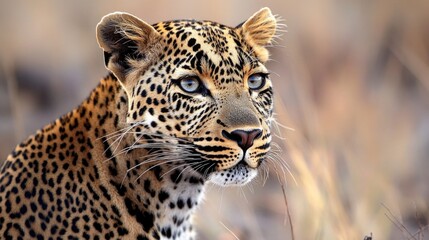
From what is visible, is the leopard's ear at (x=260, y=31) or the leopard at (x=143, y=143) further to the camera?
the leopard's ear at (x=260, y=31)

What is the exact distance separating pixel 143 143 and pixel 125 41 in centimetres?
64

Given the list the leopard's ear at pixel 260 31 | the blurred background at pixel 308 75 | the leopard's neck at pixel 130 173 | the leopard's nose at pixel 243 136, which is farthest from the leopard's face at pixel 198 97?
the blurred background at pixel 308 75

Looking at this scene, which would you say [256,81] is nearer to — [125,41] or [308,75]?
[125,41]

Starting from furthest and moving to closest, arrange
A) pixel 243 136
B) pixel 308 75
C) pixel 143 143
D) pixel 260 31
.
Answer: pixel 308 75 < pixel 260 31 < pixel 143 143 < pixel 243 136

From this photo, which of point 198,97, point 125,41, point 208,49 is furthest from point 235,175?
point 125,41

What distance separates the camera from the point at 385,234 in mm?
12812

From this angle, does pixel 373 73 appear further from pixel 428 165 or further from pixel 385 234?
pixel 385 234

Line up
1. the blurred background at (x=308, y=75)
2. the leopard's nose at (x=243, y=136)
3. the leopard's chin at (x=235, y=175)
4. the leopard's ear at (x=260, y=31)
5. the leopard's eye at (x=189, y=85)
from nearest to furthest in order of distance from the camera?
the leopard's nose at (x=243, y=136) → the leopard's chin at (x=235, y=175) → the leopard's eye at (x=189, y=85) → the leopard's ear at (x=260, y=31) → the blurred background at (x=308, y=75)

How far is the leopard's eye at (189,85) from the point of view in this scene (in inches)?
357

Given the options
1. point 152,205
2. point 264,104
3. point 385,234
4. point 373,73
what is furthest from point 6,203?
point 373,73

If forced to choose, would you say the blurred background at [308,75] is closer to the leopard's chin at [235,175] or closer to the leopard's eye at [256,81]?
the leopard's eye at [256,81]

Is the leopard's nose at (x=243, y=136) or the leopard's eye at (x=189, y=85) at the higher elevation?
the leopard's eye at (x=189, y=85)

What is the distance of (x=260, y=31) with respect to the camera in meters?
9.66

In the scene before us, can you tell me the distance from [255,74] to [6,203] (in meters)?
1.68
